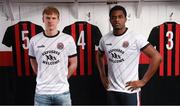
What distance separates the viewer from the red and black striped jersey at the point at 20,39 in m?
2.31

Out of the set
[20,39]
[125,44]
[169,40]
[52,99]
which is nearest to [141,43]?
[125,44]

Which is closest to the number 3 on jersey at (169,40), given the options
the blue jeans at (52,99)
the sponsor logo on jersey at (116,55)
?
the sponsor logo on jersey at (116,55)

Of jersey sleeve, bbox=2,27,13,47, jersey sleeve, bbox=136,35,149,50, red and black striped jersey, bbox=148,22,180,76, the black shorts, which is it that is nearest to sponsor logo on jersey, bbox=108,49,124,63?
jersey sleeve, bbox=136,35,149,50

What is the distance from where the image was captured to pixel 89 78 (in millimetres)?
2375

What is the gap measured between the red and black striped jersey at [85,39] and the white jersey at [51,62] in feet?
1.05

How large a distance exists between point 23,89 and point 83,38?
0.74m

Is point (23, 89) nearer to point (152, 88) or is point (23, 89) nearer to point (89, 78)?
point (89, 78)

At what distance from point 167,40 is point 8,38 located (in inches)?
56.4

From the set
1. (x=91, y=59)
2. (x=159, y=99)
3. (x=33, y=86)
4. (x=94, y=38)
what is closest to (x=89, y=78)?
(x=91, y=59)

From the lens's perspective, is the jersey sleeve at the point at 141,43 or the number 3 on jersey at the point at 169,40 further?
the number 3 on jersey at the point at 169,40

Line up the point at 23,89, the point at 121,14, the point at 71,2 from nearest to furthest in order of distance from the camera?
the point at 121,14
the point at 71,2
the point at 23,89

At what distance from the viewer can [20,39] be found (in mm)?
2328

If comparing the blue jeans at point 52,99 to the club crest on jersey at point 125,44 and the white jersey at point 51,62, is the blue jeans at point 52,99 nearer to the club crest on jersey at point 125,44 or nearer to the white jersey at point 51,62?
the white jersey at point 51,62

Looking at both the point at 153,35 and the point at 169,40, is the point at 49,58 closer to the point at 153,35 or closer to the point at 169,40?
the point at 153,35
